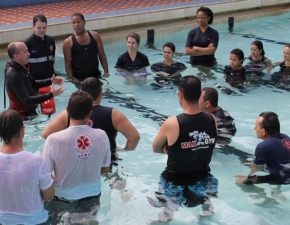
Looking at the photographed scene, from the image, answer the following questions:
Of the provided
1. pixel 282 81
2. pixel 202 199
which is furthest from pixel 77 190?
pixel 282 81

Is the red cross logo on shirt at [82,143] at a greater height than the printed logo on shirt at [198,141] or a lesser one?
greater

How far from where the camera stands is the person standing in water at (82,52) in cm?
753

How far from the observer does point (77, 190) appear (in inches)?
156

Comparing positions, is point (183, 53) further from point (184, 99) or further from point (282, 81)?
point (184, 99)

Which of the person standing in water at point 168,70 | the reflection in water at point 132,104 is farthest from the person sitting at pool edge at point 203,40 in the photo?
the reflection in water at point 132,104

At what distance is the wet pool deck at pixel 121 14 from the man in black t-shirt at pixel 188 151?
651 centimetres

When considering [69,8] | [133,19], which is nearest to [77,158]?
[133,19]

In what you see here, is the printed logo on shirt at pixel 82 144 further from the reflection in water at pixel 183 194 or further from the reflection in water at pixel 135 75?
the reflection in water at pixel 135 75

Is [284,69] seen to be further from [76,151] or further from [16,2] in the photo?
[16,2]

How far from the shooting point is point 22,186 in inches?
133

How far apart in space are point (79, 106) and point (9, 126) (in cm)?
61

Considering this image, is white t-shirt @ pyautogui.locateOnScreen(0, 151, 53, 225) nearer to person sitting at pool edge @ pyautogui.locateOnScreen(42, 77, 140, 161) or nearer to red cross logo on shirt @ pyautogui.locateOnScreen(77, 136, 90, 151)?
red cross logo on shirt @ pyautogui.locateOnScreen(77, 136, 90, 151)

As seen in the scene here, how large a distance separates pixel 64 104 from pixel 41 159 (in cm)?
429

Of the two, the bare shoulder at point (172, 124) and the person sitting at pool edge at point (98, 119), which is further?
the person sitting at pool edge at point (98, 119)
